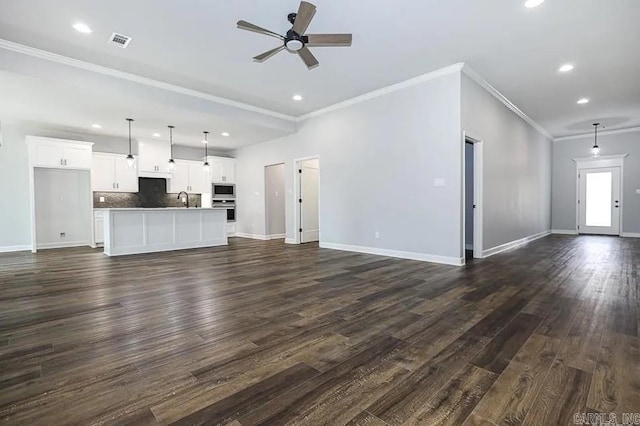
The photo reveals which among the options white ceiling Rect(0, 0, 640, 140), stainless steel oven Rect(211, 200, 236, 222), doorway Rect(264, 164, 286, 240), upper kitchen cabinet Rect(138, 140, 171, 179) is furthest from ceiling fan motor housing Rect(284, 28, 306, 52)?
stainless steel oven Rect(211, 200, 236, 222)

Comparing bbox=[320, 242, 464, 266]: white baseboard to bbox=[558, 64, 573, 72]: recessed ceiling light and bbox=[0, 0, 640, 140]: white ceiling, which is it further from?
bbox=[558, 64, 573, 72]: recessed ceiling light

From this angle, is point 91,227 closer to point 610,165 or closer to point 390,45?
point 390,45

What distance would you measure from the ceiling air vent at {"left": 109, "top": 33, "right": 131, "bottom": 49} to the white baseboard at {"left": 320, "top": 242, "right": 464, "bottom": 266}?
15.7 feet

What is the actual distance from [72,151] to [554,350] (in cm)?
906

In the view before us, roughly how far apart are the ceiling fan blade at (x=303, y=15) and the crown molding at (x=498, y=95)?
280cm

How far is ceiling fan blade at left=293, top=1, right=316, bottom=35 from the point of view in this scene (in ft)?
8.91

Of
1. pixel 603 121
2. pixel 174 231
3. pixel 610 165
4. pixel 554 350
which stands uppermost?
pixel 603 121

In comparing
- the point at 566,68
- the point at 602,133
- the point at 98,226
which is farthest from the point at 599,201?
the point at 98,226

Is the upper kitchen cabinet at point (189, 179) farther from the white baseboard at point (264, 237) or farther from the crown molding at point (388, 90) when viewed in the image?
the crown molding at point (388, 90)

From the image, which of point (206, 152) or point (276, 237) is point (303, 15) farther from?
point (206, 152)

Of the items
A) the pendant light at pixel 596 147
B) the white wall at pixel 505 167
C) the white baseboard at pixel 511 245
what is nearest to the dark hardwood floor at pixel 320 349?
the white baseboard at pixel 511 245

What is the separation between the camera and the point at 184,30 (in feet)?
11.8

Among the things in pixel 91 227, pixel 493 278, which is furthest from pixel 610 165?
pixel 91 227

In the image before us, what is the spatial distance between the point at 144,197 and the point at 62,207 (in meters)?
1.75
